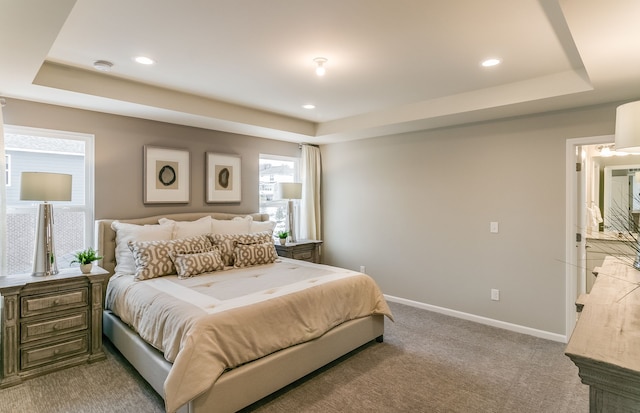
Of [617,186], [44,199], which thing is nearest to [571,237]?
[617,186]

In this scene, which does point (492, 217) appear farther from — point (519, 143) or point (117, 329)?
point (117, 329)

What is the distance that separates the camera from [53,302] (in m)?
2.73

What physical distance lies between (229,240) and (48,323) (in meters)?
1.66

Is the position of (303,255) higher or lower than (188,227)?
lower

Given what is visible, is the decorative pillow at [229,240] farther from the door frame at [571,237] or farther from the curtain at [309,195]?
the door frame at [571,237]

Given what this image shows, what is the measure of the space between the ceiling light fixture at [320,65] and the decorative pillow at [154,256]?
82.0 inches

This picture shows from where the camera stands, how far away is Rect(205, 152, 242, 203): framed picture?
4426 millimetres

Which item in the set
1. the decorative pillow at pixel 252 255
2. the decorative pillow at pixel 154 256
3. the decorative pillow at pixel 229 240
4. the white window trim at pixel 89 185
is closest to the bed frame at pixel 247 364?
the white window trim at pixel 89 185

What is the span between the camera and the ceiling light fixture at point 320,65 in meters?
2.71

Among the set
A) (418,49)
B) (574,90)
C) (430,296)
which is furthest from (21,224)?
(574,90)

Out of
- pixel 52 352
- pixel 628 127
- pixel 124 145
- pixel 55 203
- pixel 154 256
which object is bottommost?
pixel 52 352

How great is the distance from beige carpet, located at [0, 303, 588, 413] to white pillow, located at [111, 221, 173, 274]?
745 mm

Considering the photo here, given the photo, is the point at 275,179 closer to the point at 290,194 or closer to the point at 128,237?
the point at 290,194

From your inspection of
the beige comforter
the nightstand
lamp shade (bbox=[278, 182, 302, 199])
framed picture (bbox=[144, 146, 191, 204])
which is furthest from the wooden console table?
framed picture (bbox=[144, 146, 191, 204])
